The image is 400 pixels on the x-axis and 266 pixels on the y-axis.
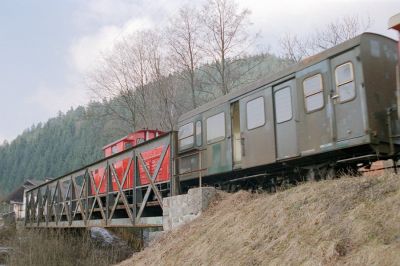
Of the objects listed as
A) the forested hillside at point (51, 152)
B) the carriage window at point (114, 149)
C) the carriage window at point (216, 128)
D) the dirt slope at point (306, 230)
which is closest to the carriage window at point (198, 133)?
the carriage window at point (216, 128)

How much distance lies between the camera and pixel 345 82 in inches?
388

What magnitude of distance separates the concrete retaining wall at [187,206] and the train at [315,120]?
0.64 meters

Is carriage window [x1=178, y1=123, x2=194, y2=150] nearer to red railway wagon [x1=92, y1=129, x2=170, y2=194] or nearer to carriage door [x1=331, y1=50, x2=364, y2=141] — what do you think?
red railway wagon [x1=92, y1=129, x2=170, y2=194]

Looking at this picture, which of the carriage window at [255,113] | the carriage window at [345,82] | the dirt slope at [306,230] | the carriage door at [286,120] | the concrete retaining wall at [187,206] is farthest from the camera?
the carriage window at [255,113]

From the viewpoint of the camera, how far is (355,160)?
9766 millimetres

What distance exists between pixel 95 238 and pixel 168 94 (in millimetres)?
12243

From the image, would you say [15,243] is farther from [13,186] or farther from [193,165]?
[13,186]

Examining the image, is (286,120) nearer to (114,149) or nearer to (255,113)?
(255,113)

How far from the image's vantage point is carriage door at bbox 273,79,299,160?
1095 centimetres

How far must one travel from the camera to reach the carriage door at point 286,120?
11.0 meters

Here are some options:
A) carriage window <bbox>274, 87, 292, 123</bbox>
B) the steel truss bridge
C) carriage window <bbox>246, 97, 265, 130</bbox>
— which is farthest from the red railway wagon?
carriage window <bbox>274, 87, 292, 123</bbox>

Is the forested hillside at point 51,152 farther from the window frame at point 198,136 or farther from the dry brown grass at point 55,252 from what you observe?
the window frame at point 198,136

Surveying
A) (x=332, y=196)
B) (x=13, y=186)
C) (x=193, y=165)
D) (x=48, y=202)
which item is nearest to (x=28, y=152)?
(x=13, y=186)

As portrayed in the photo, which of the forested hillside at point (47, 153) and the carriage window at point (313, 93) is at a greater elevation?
the forested hillside at point (47, 153)
